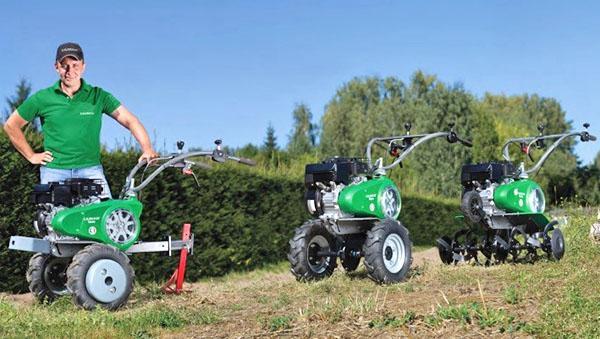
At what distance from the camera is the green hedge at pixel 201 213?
30.1ft

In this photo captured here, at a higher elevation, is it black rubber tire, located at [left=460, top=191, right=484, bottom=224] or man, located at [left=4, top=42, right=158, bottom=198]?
man, located at [left=4, top=42, right=158, bottom=198]

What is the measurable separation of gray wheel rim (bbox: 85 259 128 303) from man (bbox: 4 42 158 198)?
795 millimetres

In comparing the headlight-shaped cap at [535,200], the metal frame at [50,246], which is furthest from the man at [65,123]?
the headlight-shaped cap at [535,200]

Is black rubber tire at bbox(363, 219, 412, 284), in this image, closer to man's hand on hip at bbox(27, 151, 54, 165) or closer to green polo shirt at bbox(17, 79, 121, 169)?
green polo shirt at bbox(17, 79, 121, 169)

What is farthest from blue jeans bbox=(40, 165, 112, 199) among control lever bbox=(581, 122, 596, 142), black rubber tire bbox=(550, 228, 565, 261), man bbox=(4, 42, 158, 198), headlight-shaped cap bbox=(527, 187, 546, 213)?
control lever bbox=(581, 122, 596, 142)

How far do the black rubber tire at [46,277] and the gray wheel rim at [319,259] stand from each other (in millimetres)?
2641

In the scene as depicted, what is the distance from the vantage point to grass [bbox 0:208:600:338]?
15.9ft

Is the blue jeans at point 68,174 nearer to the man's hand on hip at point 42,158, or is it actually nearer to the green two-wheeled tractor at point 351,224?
the man's hand on hip at point 42,158

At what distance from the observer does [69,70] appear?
7.36 m

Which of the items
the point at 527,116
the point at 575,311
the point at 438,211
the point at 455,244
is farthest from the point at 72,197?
the point at 527,116

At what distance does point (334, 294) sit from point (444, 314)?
229cm

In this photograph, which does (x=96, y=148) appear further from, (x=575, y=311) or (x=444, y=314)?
(x=575, y=311)

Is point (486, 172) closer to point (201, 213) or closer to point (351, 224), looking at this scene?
point (351, 224)

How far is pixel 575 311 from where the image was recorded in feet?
16.6
